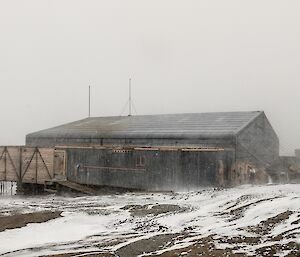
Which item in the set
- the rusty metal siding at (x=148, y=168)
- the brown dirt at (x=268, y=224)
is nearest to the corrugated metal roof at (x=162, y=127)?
the rusty metal siding at (x=148, y=168)

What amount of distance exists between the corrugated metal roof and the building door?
3.46 m

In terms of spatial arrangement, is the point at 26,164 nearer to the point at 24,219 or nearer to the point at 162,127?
the point at 162,127

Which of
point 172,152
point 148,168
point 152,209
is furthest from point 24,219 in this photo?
point 172,152

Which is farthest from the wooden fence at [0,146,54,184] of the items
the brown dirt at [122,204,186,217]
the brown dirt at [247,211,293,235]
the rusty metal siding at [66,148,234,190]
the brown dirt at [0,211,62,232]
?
the brown dirt at [247,211,293,235]

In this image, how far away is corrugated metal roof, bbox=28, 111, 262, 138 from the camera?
2967 centimetres

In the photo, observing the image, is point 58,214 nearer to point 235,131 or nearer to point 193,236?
point 193,236

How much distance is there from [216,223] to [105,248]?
480 cm

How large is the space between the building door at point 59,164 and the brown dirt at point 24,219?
15233mm

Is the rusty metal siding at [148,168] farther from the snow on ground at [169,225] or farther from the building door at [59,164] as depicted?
the snow on ground at [169,225]

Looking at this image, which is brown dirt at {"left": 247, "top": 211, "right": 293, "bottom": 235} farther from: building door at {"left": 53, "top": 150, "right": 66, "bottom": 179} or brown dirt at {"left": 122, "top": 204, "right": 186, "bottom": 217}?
building door at {"left": 53, "top": 150, "right": 66, "bottom": 179}

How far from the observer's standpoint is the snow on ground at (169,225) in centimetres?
1215

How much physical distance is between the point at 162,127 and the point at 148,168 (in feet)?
16.3

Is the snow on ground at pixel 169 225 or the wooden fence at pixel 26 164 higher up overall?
the wooden fence at pixel 26 164

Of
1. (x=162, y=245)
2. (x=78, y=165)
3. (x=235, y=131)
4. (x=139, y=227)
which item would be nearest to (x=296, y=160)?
(x=235, y=131)
